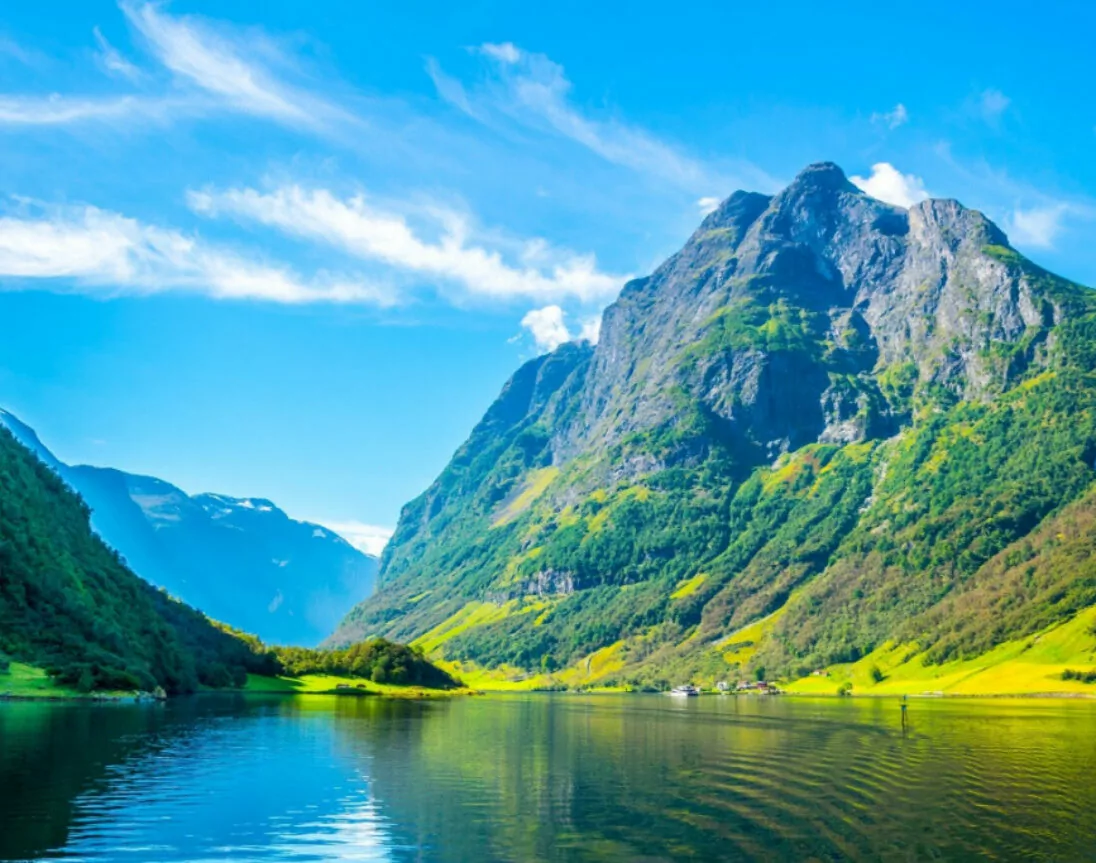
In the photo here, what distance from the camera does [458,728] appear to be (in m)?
125

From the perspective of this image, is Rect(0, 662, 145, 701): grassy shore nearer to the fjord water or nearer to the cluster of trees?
the cluster of trees

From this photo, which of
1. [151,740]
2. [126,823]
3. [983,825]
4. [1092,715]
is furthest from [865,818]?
[1092,715]

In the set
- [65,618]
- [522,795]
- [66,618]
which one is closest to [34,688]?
[65,618]

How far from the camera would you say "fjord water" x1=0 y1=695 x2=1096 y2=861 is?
43000 mm

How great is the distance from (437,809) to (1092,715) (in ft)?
498

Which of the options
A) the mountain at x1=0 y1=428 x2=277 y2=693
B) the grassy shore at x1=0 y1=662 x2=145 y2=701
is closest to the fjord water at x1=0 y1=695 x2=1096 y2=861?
the grassy shore at x1=0 y1=662 x2=145 y2=701

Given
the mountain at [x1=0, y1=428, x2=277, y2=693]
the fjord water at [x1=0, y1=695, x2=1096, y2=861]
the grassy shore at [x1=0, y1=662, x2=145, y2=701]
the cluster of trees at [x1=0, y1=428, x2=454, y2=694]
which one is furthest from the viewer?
the mountain at [x1=0, y1=428, x2=277, y2=693]

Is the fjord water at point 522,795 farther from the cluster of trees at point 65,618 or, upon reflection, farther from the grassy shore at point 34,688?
the cluster of trees at point 65,618

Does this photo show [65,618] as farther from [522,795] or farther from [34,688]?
[522,795]

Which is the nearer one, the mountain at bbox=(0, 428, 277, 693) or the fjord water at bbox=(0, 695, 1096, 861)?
the fjord water at bbox=(0, 695, 1096, 861)

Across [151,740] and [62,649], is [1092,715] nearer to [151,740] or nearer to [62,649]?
[151,740]

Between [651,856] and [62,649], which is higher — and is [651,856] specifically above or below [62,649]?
below

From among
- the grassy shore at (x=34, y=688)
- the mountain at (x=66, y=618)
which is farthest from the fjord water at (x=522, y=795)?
the mountain at (x=66, y=618)

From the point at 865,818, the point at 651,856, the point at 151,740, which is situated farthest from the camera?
the point at 151,740
